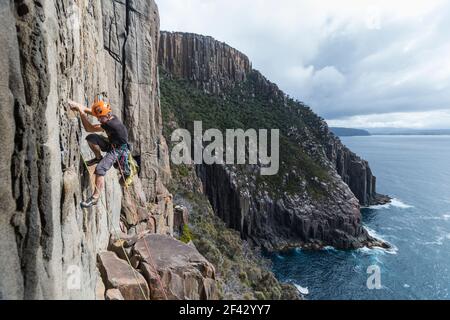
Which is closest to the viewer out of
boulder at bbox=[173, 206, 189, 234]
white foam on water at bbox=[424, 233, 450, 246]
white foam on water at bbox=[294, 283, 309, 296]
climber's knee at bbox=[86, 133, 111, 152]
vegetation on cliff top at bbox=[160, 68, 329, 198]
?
climber's knee at bbox=[86, 133, 111, 152]

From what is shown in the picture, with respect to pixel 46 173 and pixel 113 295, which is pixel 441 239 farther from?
pixel 46 173

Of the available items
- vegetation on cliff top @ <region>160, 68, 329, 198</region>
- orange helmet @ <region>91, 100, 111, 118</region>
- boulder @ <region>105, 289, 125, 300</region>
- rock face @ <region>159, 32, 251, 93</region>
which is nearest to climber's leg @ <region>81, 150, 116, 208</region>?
orange helmet @ <region>91, 100, 111, 118</region>

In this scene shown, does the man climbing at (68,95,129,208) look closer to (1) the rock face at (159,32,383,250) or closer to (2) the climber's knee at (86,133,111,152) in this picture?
(2) the climber's knee at (86,133,111,152)

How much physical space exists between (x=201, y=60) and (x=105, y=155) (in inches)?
3490

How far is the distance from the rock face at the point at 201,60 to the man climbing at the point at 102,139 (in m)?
79.2

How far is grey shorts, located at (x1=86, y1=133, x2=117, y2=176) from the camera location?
29.1ft

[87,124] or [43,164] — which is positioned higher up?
[87,124]

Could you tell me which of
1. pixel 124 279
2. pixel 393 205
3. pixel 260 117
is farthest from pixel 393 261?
pixel 124 279

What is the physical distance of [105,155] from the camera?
933 centimetres

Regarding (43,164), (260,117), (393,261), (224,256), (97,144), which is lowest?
(393,261)

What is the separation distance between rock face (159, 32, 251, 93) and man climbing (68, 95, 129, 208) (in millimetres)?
79158

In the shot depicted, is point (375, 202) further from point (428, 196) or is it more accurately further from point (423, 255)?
point (423, 255)

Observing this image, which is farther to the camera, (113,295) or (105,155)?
(105,155)
